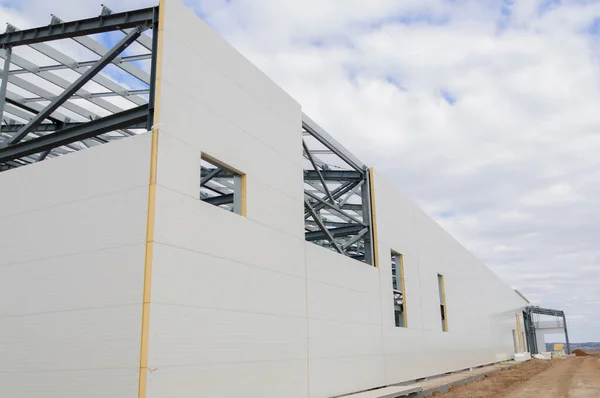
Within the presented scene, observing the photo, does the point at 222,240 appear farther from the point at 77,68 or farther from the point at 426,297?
the point at 426,297

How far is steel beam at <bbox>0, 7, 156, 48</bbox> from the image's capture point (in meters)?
9.63

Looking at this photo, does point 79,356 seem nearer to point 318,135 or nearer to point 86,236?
point 86,236

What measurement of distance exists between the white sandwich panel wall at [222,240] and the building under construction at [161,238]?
3 cm

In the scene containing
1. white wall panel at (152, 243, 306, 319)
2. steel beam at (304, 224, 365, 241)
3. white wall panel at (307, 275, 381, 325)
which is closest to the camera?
white wall panel at (152, 243, 306, 319)

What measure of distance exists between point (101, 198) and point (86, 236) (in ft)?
2.11

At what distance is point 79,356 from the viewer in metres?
8.04

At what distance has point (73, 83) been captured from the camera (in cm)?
1003

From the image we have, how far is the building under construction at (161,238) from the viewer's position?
803 centimetres

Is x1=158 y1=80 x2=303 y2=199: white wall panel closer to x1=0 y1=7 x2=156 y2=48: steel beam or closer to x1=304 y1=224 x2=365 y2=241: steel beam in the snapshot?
x1=0 y1=7 x2=156 y2=48: steel beam

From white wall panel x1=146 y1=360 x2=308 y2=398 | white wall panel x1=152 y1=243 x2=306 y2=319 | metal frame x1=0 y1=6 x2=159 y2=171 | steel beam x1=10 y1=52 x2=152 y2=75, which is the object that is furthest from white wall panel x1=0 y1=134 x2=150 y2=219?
steel beam x1=10 y1=52 x2=152 y2=75

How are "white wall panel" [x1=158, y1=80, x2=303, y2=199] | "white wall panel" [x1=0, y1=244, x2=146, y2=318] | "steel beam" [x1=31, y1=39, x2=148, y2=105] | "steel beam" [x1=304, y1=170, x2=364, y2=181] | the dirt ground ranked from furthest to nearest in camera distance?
the dirt ground < "steel beam" [x1=304, y1=170, x2=364, y2=181] < "steel beam" [x1=31, y1=39, x2=148, y2=105] < "white wall panel" [x1=158, y1=80, x2=303, y2=199] < "white wall panel" [x1=0, y1=244, x2=146, y2=318]

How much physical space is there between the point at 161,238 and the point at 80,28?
199 inches

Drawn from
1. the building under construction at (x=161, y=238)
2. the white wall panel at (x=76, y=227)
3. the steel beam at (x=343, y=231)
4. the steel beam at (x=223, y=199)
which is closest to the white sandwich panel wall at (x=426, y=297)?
the steel beam at (x=343, y=231)

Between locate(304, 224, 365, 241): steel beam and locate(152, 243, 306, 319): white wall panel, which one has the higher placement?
locate(304, 224, 365, 241): steel beam
